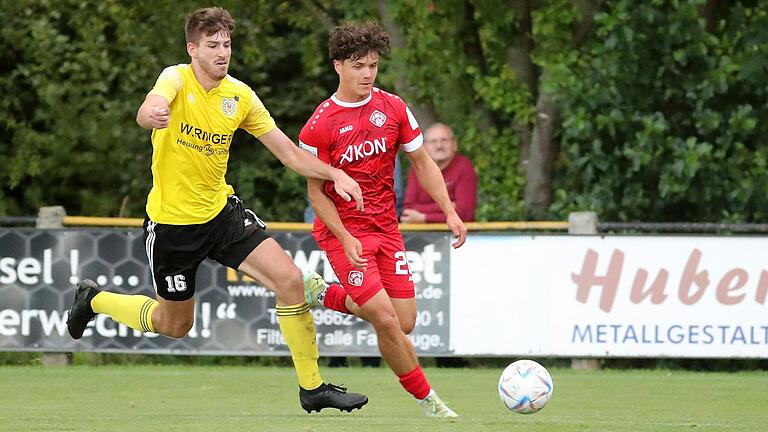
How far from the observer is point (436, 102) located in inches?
664

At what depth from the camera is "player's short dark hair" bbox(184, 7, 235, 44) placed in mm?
8320

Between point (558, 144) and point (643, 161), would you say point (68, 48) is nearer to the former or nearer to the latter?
point (558, 144)

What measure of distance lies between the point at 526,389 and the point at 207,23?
2665 mm

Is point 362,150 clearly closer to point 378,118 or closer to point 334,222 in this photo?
point 378,118

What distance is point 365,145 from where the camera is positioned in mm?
8766

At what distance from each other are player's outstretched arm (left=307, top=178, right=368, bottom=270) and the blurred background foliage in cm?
633

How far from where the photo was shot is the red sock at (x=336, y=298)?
9188mm

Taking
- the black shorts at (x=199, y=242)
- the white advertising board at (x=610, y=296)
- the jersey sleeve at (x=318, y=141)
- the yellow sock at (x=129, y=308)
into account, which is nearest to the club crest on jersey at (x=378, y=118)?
the jersey sleeve at (x=318, y=141)

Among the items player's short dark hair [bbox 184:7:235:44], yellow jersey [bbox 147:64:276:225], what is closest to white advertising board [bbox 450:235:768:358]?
yellow jersey [bbox 147:64:276:225]

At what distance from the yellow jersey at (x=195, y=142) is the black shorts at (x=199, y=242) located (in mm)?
55

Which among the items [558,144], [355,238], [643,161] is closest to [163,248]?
[355,238]

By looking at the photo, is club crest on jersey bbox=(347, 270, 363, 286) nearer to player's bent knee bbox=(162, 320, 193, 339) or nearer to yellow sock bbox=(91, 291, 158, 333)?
player's bent knee bbox=(162, 320, 193, 339)

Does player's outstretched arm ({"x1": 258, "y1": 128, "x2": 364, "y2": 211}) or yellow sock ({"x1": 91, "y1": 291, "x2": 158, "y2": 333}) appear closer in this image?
player's outstretched arm ({"x1": 258, "y1": 128, "x2": 364, "y2": 211})

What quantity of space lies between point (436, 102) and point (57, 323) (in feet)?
17.5
